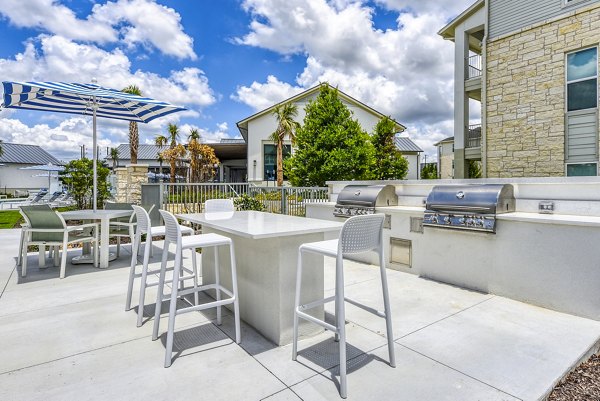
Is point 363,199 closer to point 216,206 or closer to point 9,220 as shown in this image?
point 216,206

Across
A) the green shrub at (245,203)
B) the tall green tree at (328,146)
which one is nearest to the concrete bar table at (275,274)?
the green shrub at (245,203)

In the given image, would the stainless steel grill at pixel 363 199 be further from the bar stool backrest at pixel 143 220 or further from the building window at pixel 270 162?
the building window at pixel 270 162

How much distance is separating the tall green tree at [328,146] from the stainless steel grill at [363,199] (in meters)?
8.51

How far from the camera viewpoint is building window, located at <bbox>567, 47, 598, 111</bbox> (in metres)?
7.79

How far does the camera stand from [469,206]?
144 inches

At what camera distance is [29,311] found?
314 centimetres

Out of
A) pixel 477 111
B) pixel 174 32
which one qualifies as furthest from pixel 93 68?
pixel 477 111

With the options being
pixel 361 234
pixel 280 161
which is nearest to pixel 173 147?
pixel 280 161

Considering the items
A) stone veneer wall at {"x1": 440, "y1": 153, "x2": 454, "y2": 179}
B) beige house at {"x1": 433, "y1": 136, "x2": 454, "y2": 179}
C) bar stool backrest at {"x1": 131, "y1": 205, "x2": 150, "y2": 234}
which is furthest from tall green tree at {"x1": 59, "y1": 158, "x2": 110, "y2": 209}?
stone veneer wall at {"x1": 440, "y1": 153, "x2": 454, "y2": 179}

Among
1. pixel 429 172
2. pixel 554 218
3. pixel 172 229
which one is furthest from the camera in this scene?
pixel 429 172

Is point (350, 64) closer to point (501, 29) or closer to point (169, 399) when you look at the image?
point (501, 29)

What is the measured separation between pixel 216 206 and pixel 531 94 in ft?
30.4

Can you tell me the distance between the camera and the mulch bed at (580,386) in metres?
1.89

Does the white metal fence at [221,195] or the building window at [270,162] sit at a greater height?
the building window at [270,162]
